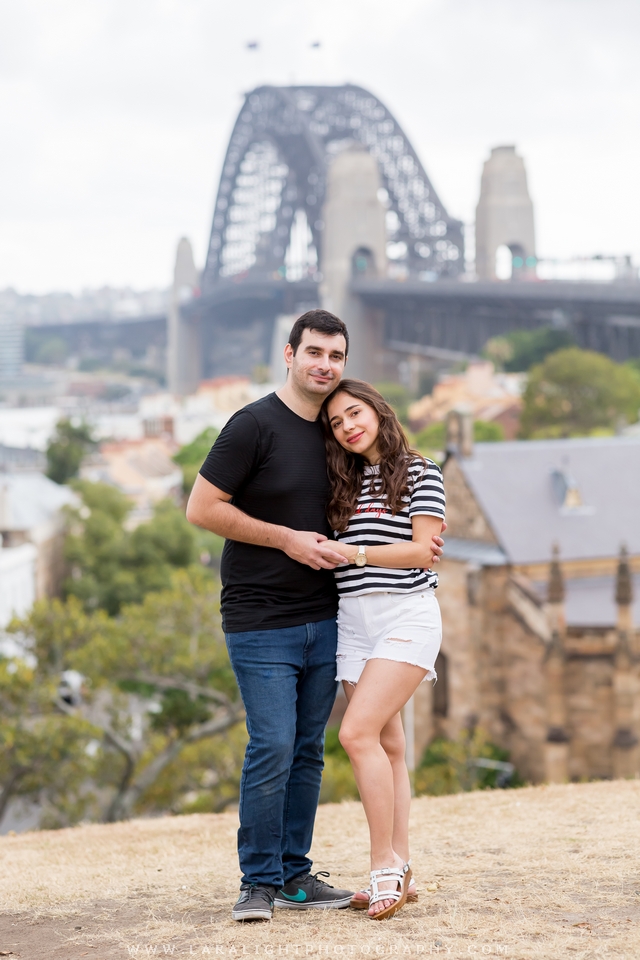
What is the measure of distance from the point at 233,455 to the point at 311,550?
1.80 feet

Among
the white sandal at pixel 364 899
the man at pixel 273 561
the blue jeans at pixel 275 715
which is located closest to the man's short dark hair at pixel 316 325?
the man at pixel 273 561

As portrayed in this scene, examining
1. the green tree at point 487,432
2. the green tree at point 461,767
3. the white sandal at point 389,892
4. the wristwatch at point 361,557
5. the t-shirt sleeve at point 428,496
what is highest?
the green tree at point 487,432

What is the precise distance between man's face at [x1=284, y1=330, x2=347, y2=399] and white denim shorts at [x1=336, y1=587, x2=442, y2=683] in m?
0.97

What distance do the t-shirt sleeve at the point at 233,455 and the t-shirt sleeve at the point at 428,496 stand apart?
2.46 feet

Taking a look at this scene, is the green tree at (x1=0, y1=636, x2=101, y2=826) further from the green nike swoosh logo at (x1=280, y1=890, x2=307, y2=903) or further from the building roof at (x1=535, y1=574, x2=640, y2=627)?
the green nike swoosh logo at (x1=280, y1=890, x2=307, y2=903)

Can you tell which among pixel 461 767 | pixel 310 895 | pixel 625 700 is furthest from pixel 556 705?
pixel 310 895

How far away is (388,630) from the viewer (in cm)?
574

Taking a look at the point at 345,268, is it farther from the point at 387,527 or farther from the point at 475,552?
the point at 387,527

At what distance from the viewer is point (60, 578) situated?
57.5 m

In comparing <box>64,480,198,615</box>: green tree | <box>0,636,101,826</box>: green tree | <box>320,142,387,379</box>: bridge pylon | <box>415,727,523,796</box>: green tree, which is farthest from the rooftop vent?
<box>320,142,387,379</box>: bridge pylon

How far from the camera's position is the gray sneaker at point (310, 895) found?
597 cm

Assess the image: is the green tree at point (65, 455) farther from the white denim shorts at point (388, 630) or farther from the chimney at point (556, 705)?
the white denim shorts at point (388, 630)

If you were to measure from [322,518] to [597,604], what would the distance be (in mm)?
26827

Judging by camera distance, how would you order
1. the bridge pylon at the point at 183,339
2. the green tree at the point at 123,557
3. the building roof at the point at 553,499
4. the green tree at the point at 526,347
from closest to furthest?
the building roof at the point at 553,499, the green tree at the point at 123,557, the green tree at the point at 526,347, the bridge pylon at the point at 183,339
